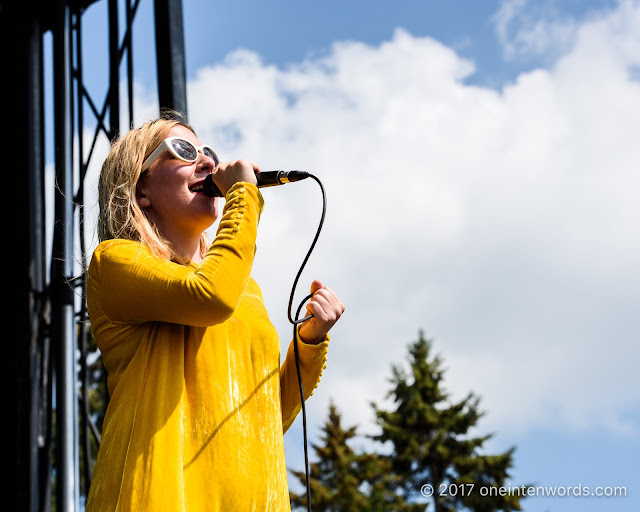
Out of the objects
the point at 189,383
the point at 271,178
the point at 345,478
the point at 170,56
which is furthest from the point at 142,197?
the point at 345,478

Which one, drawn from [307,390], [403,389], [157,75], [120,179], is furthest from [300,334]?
[403,389]

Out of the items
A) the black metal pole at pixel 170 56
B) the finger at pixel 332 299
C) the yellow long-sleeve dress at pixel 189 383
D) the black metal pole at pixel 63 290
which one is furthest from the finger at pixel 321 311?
the black metal pole at pixel 63 290

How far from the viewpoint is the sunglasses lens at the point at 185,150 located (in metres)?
1.85

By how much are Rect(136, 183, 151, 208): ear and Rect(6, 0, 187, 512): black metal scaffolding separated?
2.40 metres

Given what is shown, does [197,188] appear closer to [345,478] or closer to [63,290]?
[63,290]

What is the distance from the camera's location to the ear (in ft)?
6.07

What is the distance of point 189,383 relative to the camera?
1.61 metres

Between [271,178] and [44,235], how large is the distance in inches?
136

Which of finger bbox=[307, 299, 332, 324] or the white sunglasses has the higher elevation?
the white sunglasses

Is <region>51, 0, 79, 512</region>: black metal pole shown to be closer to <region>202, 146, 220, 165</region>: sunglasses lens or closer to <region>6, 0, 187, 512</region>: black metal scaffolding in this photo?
<region>6, 0, 187, 512</region>: black metal scaffolding

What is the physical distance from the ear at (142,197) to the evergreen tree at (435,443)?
25201 millimetres

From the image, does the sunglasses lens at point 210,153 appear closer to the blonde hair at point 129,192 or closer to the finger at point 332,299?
the blonde hair at point 129,192

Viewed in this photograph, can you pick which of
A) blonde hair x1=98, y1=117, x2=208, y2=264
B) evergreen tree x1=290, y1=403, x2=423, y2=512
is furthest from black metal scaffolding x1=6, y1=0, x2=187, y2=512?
evergreen tree x1=290, y1=403, x2=423, y2=512

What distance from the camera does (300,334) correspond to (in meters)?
1.89
